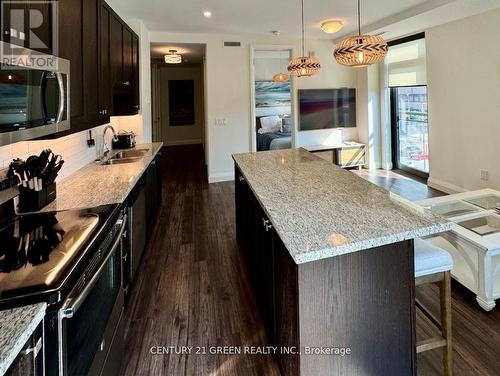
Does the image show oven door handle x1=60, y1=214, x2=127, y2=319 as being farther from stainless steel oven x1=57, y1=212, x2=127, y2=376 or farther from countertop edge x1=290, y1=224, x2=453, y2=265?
countertop edge x1=290, y1=224, x2=453, y2=265

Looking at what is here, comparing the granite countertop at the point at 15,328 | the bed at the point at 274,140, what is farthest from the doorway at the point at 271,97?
the granite countertop at the point at 15,328

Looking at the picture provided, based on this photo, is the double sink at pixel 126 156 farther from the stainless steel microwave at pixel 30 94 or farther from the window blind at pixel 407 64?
the window blind at pixel 407 64

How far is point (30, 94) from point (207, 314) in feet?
5.74

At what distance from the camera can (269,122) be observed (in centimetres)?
918

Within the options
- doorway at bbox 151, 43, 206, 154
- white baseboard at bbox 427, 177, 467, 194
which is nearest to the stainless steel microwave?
white baseboard at bbox 427, 177, 467, 194

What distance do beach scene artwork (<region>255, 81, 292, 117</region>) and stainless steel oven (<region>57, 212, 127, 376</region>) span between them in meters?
7.88

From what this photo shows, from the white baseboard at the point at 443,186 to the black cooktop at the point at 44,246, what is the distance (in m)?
5.17

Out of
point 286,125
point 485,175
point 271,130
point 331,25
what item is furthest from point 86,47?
point 286,125

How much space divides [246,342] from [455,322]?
A: 140 centimetres

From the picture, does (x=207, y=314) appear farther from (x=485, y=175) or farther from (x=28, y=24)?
(x=485, y=175)

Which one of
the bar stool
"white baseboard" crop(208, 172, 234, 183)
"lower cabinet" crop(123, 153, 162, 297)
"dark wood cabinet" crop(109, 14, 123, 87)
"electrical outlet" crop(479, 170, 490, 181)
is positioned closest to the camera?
the bar stool

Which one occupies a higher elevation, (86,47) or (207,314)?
(86,47)

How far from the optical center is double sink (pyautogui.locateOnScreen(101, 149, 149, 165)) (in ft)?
11.8

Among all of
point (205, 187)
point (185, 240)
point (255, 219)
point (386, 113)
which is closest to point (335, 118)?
point (386, 113)
